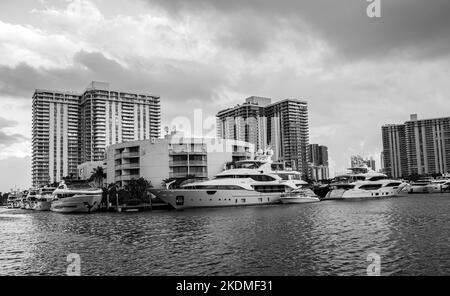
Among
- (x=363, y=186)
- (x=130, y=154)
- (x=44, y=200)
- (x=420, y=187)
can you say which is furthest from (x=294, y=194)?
(x=420, y=187)

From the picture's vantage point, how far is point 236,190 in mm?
72312

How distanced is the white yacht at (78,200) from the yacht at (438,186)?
4371 inches

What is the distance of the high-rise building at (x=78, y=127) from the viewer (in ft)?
617

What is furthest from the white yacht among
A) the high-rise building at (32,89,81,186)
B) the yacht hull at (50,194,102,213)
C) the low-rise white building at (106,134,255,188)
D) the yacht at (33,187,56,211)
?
the high-rise building at (32,89,81,186)

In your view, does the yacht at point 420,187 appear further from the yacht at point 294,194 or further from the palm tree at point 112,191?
the palm tree at point 112,191

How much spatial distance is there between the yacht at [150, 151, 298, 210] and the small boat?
3.39 feet

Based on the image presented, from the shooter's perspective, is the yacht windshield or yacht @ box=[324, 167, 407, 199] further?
yacht @ box=[324, 167, 407, 199]

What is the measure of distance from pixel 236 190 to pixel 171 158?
32376 millimetres

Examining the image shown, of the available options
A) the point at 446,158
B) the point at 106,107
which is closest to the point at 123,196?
the point at 106,107

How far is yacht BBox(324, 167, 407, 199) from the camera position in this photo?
3620 inches

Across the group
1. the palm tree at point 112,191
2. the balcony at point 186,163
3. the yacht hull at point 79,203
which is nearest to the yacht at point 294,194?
the balcony at point 186,163

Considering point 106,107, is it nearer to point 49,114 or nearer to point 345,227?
point 49,114

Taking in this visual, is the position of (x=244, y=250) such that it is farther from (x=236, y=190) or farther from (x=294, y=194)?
(x=294, y=194)

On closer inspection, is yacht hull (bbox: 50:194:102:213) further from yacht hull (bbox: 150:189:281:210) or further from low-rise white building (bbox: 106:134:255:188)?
low-rise white building (bbox: 106:134:255:188)
